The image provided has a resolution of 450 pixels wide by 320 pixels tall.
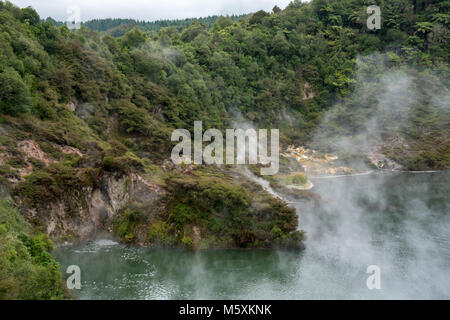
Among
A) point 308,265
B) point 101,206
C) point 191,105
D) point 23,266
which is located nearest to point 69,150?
point 101,206

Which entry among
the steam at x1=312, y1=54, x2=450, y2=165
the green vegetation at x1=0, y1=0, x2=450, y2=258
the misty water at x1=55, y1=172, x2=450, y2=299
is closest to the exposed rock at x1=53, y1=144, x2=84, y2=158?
the green vegetation at x1=0, y1=0, x2=450, y2=258

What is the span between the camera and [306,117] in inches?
3177

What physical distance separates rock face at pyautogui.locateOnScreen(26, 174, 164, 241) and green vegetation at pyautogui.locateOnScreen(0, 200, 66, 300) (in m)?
5.34

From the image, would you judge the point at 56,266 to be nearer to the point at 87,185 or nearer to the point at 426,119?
the point at 87,185

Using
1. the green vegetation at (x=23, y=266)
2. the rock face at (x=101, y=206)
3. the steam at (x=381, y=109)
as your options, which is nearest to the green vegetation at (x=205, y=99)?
the steam at (x=381, y=109)

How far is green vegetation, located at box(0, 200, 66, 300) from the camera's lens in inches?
859

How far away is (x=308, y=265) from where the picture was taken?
33.4m

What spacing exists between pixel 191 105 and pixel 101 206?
87.2 ft

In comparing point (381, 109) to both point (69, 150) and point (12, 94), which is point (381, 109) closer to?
point (69, 150)

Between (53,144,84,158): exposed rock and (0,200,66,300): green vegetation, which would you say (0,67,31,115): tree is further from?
(0,200,66,300): green vegetation

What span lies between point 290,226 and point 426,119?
48616mm

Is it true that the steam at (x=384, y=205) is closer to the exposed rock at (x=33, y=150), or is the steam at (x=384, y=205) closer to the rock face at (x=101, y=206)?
the rock face at (x=101, y=206)

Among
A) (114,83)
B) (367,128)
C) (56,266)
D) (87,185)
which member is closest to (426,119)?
(367,128)

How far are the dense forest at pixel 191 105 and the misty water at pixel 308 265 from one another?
2323mm
